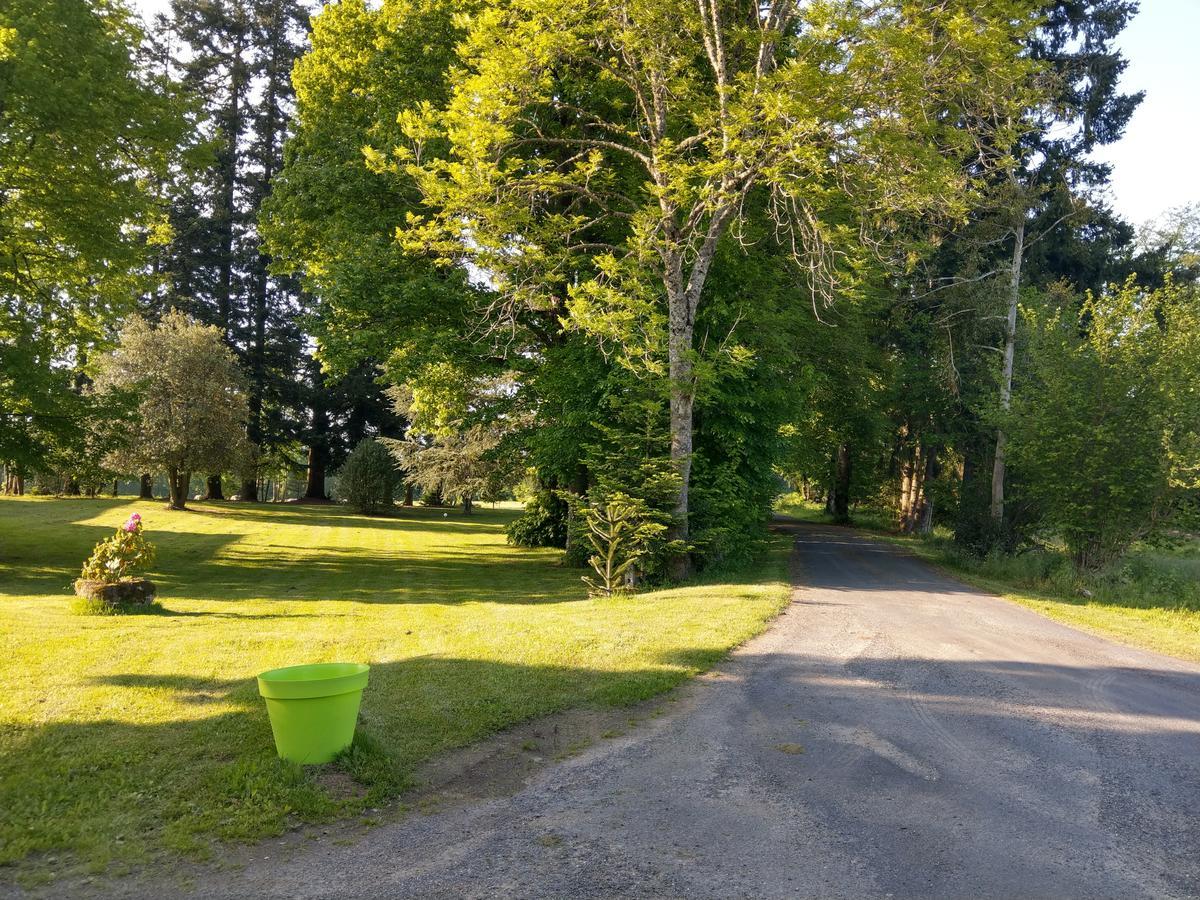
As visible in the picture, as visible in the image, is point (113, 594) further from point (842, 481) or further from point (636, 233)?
point (842, 481)

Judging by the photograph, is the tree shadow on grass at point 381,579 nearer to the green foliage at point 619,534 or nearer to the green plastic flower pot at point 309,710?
the green foliage at point 619,534

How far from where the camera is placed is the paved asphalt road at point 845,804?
363 cm

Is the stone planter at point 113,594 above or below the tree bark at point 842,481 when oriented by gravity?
below

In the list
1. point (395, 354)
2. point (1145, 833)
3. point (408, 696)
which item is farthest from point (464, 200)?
point (1145, 833)

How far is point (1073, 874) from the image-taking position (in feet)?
12.2

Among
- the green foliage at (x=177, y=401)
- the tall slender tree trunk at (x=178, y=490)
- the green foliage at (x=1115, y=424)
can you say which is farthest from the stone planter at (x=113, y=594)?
the tall slender tree trunk at (x=178, y=490)

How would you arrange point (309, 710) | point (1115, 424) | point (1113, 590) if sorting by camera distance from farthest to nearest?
point (1115, 424)
point (1113, 590)
point (309, 710)

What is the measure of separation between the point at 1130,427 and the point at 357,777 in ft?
52.4

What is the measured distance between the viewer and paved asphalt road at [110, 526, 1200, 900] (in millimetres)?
3635

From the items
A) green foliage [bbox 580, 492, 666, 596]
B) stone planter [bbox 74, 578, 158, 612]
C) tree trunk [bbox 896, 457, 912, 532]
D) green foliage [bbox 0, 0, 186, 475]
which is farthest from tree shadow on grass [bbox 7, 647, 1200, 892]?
tree trunk [bbox 896, 457, 912, 532]

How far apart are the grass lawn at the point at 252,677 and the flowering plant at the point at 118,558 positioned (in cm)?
71

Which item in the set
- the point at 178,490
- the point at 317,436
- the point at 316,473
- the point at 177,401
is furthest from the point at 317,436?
the point at 177,401

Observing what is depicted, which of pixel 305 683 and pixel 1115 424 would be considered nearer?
pixel 305 683

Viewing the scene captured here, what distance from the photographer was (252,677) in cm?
680
